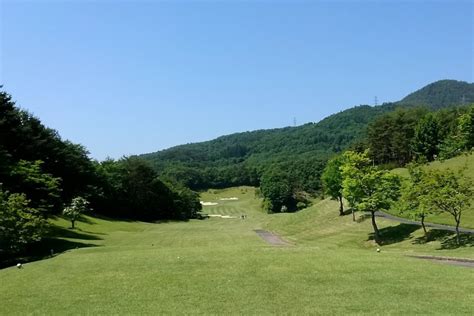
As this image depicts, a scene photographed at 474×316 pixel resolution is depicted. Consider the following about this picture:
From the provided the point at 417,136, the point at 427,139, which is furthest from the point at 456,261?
the point at 417,136

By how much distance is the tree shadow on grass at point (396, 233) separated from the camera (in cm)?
4547

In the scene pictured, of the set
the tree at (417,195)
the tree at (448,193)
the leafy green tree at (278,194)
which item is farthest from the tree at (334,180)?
the leafy green tree at (278,194)

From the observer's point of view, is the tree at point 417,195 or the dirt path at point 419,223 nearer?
the tree at point 417,195

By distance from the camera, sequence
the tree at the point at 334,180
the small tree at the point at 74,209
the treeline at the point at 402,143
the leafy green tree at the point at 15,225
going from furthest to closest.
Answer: the treeline at the point at 402,143, the tree at the point at 334,180, the small tree at the point at 74,209, the leafy green tree at the point at 15,225

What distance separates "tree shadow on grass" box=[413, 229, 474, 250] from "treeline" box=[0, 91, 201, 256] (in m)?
32.9

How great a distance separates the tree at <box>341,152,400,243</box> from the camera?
1806 inches

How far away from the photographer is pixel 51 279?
2381 cm

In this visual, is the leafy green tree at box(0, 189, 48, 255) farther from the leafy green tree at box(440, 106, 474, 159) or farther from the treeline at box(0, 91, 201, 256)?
the leafy green tree at box(440, 106, 474, 159)

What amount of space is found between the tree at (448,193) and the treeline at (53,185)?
107 ft

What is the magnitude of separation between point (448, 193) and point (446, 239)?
4.19 metres

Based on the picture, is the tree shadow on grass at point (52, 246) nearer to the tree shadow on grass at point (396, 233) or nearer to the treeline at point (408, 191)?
the treeline at point (408, 191)

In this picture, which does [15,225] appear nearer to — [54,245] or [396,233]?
[54,245]

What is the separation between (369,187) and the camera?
47.1 meters

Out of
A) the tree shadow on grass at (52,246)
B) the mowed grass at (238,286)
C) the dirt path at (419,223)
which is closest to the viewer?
the mowed grass at (238,286)
